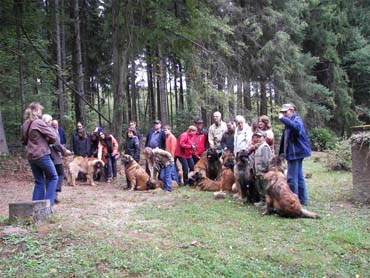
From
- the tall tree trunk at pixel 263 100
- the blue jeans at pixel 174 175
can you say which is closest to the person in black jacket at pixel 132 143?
the blue jeans at pixel 174 175

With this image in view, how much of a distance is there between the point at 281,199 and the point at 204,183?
3126 mm

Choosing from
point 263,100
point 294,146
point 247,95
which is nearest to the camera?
point 294,146

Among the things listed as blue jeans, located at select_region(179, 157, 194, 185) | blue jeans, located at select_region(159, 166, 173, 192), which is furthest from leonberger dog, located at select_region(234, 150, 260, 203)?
blue jeans, located at select_region(179, 157, 194, 185)

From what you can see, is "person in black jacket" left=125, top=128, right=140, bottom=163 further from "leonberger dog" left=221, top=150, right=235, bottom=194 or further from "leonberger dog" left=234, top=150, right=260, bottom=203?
"leonberger dog" left=234, top=150, right=260, bottom=203

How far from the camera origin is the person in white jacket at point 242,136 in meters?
7.88

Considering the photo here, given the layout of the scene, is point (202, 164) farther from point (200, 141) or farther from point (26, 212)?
point (26, 212)

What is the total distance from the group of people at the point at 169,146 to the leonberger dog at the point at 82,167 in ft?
0.84

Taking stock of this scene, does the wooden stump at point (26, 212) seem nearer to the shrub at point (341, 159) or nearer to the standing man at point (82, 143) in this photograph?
the standing man at point (82, 143)

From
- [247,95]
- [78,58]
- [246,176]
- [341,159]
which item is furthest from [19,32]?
[341,159]

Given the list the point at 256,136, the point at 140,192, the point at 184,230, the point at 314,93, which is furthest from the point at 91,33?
the point at 184,230

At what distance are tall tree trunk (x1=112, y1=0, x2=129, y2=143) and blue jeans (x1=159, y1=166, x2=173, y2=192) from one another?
12.1 feet

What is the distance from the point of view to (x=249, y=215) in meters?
6.13

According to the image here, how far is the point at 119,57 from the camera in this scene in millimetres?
11875

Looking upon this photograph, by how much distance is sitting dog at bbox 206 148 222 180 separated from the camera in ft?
29.6
